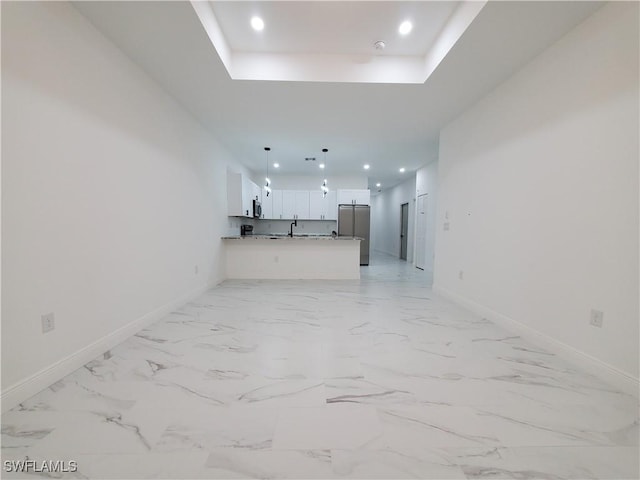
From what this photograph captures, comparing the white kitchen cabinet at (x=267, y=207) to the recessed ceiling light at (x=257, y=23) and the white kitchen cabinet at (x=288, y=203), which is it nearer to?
the white kitchen cabinet at (x=288, y=203)

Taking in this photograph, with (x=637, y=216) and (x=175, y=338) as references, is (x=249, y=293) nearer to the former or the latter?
(x=175, y=338)

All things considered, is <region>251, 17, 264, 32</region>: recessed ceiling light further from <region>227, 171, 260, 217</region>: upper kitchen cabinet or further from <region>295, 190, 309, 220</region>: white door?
<region>295, 190, 309, 220</region>: white door

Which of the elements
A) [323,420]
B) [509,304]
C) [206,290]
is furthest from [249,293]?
[509,304]

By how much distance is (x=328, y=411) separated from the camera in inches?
57.8

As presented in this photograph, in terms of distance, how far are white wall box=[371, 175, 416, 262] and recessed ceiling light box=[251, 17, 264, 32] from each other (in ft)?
21.2

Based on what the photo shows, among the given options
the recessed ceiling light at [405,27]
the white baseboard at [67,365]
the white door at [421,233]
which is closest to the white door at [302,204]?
the white door at [421,233]

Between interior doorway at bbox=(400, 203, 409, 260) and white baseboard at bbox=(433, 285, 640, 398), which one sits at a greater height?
interior doorway at bbox=(400, 203, 409, 260)

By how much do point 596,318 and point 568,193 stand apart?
1016 millimetres

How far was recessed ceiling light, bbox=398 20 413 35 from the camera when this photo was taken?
7.84 feet

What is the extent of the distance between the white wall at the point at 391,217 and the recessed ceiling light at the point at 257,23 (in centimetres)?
646

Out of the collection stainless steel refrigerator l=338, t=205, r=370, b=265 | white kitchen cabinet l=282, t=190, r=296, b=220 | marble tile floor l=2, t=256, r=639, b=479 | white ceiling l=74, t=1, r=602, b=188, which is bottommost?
marble tile floor l=2, t=256, r=639, b=479

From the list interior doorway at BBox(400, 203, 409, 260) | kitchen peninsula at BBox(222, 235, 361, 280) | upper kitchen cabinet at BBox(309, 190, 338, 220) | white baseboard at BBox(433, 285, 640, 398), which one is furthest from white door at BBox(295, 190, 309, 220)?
white baseboard at BBox(433, 285, 640, 398)

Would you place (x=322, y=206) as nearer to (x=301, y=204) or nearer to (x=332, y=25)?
(x=301, y=204)

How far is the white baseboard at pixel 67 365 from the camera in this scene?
1.47m
